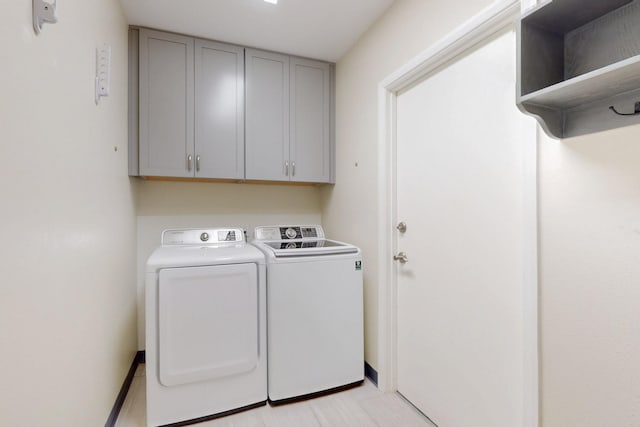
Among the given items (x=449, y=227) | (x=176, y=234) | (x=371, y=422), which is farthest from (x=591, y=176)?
(x=176, y=234)

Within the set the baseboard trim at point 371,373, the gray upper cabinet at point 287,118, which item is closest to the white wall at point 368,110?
the baseboard trim at point 371,373

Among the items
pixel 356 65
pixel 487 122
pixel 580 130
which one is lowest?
pixel 580 130

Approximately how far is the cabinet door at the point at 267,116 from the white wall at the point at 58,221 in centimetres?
88

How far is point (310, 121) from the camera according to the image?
253 cm

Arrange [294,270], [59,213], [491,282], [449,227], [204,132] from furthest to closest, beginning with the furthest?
[204,132] → [294,270] → [449,227] → [491,282] → [59,213]

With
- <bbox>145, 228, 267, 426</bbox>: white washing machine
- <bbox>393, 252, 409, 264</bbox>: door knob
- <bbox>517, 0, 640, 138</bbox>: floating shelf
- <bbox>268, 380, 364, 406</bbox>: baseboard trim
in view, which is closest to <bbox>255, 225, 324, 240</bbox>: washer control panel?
<bbox>145, 228, 267, 426</bbox>: white washing machine

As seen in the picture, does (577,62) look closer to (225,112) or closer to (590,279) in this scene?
(590,279)

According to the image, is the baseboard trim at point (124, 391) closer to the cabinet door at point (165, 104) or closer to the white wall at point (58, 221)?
the white wall at point (58, 221)

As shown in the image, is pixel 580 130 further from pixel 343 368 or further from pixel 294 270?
pixel 343 368

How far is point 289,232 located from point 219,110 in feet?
3.57

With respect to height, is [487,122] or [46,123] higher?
[487,122]

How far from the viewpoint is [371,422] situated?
1665mm

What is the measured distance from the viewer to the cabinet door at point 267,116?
2.33 m

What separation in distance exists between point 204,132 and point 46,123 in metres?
1.33
